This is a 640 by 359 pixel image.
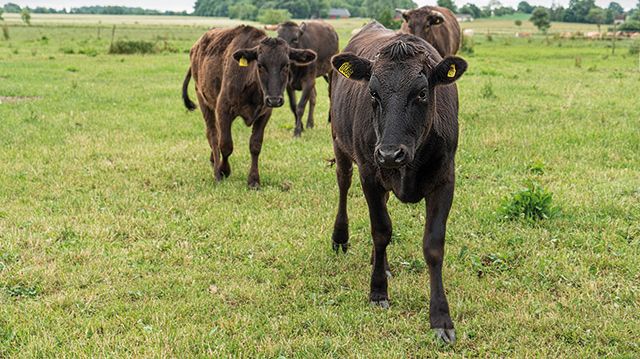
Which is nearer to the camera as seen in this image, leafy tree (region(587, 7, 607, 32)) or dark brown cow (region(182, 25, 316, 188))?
dark brown cow (region(182, 25, 316, 188))

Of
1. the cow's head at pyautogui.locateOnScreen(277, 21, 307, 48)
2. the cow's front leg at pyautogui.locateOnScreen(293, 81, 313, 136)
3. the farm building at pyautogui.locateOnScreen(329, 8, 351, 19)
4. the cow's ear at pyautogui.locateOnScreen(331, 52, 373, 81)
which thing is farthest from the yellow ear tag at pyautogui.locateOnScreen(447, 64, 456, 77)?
the farm building at pyautogui.locateOnScreen(329, 8, 351, 19)

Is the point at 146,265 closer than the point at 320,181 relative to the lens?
Yes

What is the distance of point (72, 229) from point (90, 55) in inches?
953

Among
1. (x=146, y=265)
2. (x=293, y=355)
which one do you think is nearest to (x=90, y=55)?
(x=146, y=265)

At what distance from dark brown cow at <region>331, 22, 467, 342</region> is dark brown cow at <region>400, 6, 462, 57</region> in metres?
6.89

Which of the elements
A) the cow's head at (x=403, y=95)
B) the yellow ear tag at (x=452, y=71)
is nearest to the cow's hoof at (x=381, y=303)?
the cow's head at (x=403, y=95)

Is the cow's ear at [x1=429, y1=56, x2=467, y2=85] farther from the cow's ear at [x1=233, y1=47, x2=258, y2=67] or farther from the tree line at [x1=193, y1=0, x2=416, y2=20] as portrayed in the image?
the tree line at [x1=193, y1=0, x2=416, y2=20]

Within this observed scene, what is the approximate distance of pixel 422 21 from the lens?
1205 cm

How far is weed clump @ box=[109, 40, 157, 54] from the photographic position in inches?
1190

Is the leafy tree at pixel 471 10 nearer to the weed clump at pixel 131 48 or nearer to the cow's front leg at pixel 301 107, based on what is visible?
the weed clump at pixel 131 48

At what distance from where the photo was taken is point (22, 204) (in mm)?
7465

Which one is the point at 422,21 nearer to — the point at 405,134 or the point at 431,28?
the point at 431,28

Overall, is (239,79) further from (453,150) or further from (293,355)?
(293,355)

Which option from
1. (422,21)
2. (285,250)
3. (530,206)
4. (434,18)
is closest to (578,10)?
(434,18)
